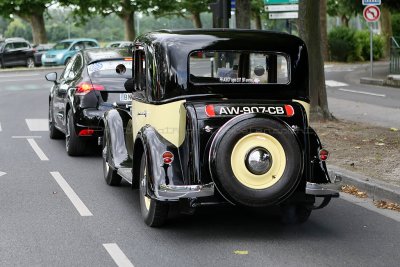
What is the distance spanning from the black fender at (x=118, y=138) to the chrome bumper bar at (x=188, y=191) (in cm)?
180

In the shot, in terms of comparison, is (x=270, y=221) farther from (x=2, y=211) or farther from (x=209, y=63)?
(x=2, y=211)

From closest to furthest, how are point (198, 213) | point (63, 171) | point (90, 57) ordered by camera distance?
point (198, 213)
point (63, 171)
point (90, 57)

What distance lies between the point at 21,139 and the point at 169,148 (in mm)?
7850

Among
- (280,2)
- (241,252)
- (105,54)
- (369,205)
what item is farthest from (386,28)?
(241,252)

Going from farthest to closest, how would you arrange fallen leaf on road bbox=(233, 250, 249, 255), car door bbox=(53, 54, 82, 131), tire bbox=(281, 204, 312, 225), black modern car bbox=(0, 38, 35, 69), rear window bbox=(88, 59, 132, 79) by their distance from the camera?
black modern car bbox=(0, 38, 35, 69) → car door bbox=(53, 54, 82, 131) → rear window bbox=(88, 59, 132, 79) → tire bbox=(281, 204, 312, 225) → fallen leaf on road bbox=(233, 250, 249, 255)

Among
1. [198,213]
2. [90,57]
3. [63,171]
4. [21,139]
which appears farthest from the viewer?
[21,139]

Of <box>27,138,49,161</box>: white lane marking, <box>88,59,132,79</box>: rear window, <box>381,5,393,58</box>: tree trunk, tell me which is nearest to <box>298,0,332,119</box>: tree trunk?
<box>88,59,132,79</box>: rear window

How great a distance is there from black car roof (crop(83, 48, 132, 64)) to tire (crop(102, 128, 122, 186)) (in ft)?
8.89

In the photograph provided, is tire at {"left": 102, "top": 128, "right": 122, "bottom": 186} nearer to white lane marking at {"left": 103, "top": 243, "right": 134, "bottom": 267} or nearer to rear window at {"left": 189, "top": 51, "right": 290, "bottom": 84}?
rear window at {"left": 189, "top": 51, "right": 290, "bottom": 84}

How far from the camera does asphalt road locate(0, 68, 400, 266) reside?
6.41 meters

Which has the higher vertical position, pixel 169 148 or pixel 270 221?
pixel 169 148

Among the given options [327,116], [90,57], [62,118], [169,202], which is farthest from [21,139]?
[169,202]

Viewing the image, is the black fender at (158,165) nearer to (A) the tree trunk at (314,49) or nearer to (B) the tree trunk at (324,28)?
(A) the tree trunk at (314,49)

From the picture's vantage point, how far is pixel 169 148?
7234 mm
